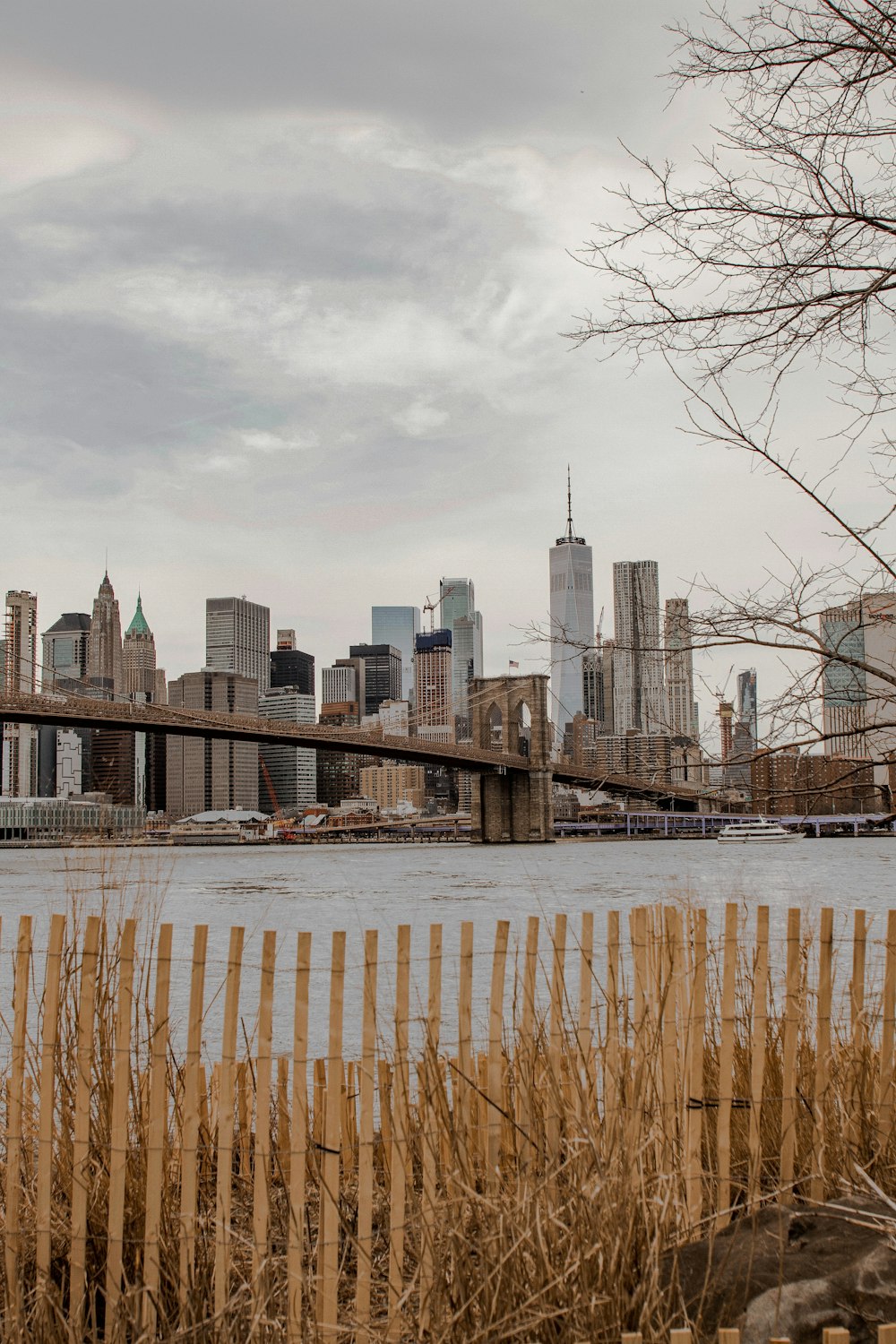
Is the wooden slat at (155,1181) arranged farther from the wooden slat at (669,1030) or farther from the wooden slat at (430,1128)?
the wooden slat at (669,1030)

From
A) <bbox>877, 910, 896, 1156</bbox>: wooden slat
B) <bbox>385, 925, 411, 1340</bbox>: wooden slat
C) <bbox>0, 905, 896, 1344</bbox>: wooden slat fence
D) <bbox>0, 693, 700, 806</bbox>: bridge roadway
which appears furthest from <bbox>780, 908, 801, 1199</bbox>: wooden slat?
<bbox>0, 693, 700, 806</bbox>: bridge roadway

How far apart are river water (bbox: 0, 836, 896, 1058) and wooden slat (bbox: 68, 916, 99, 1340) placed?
0.52m

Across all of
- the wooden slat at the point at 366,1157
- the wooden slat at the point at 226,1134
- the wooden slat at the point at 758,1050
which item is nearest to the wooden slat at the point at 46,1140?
the wooden slat at the point at 226,1134

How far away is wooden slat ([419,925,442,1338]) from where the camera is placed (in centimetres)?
337

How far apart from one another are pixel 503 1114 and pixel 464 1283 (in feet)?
2.02

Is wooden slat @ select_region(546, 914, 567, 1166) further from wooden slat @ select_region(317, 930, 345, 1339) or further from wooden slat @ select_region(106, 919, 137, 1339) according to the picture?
wooden slat @ select_region(106, 919, 137, 1339)

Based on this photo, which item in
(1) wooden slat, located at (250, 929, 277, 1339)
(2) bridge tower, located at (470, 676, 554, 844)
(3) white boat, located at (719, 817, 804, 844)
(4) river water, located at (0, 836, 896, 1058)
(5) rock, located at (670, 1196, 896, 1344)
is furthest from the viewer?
(3) white boat, located at (719, 817, 804, 844)

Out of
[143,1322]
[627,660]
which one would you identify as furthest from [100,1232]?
[627,660]

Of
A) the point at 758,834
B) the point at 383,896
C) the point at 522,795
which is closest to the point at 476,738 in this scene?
the point at 522,795

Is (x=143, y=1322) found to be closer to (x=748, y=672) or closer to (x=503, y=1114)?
(x=503, y=1114)

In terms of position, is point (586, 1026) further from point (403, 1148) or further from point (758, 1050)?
point (403, 1148)

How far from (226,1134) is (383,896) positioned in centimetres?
3227

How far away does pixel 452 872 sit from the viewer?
167ft

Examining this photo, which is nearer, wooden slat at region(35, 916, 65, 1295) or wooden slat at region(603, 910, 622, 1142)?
wooden slat at region(35, 916, 65, 1295)
